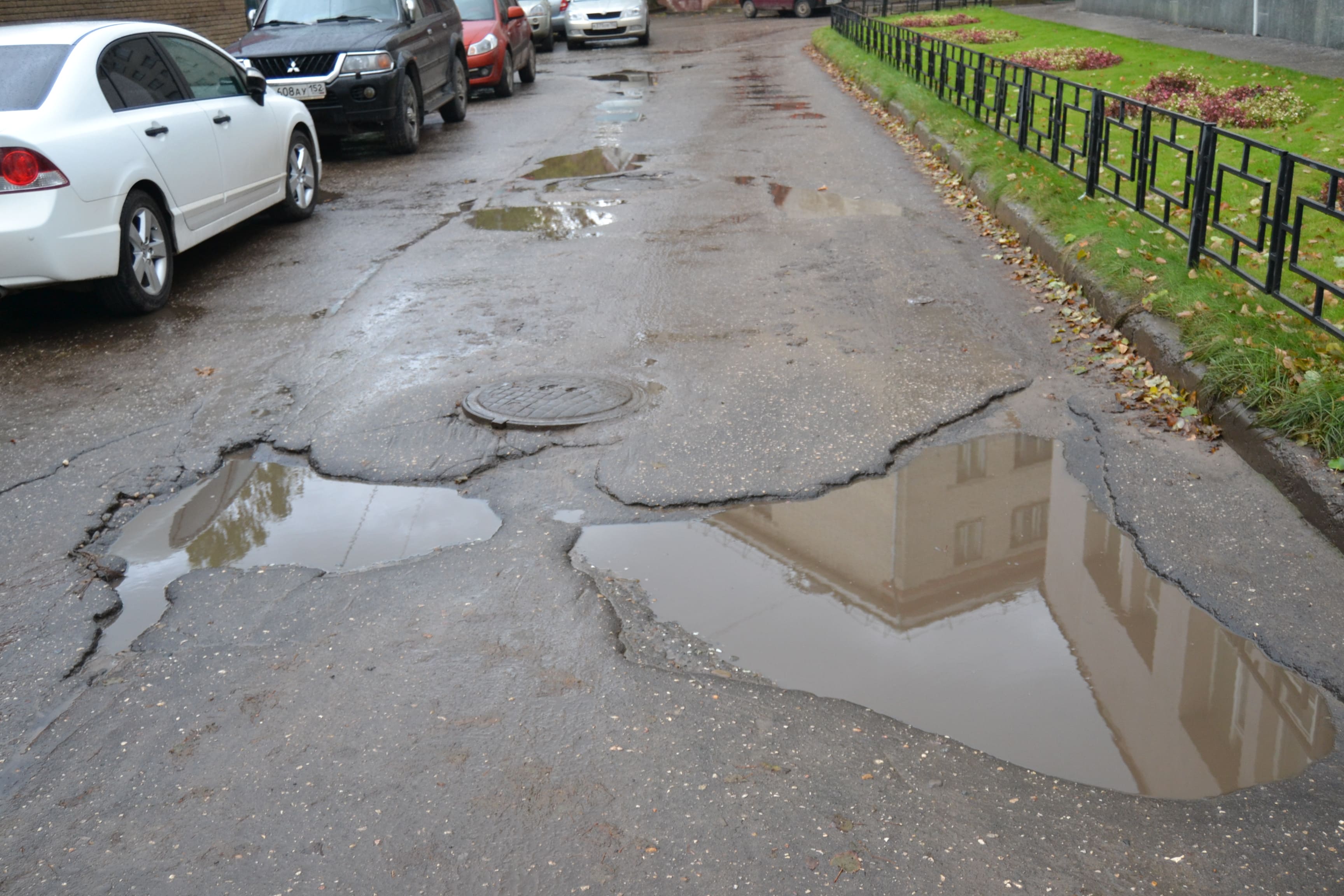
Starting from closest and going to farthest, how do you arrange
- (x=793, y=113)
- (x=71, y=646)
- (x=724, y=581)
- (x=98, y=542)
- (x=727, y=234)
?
(x=71, y=646) < (x=724, y=581) < (x=98, y=542) < (x=727, y=234) < (x=793, y=113)

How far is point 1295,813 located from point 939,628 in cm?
122

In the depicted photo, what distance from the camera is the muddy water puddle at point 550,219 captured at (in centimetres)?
988

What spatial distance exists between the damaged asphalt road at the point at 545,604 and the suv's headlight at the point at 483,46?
11336 millimetres

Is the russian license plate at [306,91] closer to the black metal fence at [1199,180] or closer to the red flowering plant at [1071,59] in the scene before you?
the black metal fence at [1199,180]

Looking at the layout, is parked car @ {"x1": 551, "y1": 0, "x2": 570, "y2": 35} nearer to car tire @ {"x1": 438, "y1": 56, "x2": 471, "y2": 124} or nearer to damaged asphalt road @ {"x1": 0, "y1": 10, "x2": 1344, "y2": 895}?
car tire @ {"x1": 438, "y1": 56, "x2": 471, "y2": 124}

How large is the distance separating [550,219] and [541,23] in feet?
73.7

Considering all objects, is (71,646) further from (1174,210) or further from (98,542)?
(1174,210)

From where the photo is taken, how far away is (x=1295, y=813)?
296cm

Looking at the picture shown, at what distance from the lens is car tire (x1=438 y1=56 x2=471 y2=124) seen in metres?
16.7

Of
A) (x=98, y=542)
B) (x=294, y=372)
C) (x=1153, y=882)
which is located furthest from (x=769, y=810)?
(x=294, y=372)

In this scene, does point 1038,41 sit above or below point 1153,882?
above

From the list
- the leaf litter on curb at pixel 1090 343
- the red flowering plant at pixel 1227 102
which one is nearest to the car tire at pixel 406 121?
the leaf litter on curb at pixel 1090 343

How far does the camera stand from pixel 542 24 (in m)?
30.8

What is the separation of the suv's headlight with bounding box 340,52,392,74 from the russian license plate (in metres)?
0.30
